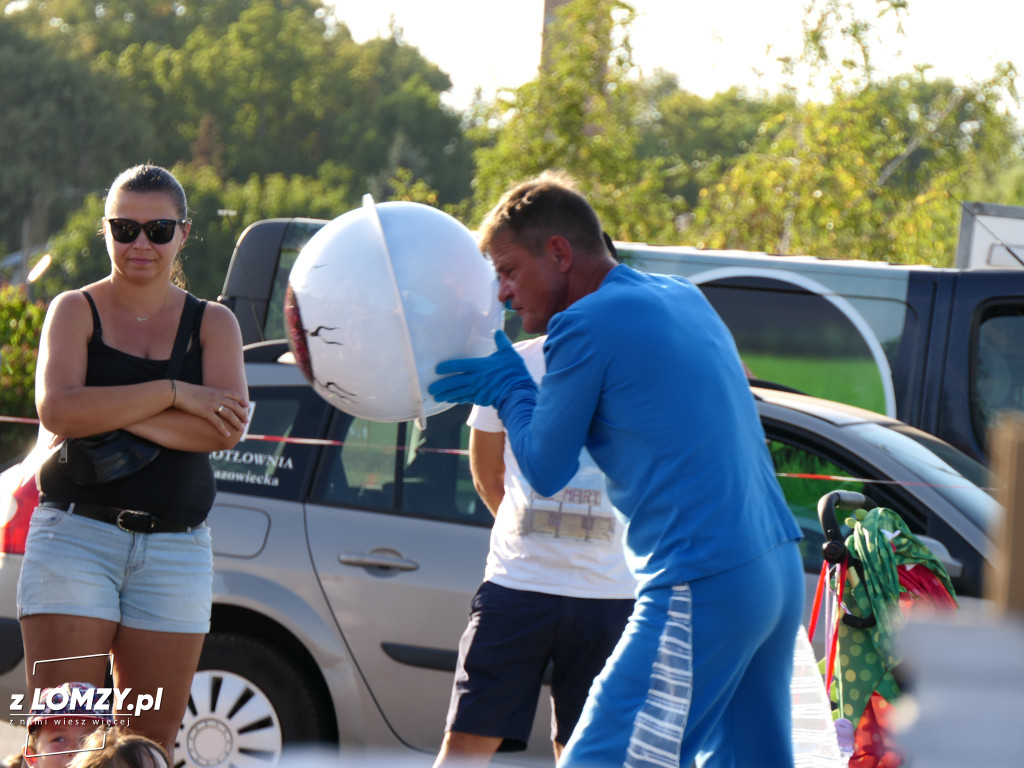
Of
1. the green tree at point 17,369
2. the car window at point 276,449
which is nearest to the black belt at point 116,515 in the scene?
the car window at point 276,449

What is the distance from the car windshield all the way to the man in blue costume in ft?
5.59

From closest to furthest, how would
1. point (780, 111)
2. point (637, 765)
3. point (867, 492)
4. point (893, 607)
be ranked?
point (637, 765)
point (893, 607)
point (867, 492)
point (780, 111)

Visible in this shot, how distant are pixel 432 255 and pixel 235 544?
6.09 ft

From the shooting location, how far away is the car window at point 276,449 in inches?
173

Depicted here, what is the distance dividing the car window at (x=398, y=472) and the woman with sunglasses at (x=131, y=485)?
114 centimetres

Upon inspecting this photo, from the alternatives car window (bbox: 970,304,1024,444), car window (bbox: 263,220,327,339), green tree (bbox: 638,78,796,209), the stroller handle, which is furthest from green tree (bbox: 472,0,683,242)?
green tree (bbox: 638,78,796,209)

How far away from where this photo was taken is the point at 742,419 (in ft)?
8.29

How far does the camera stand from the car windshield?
412cm

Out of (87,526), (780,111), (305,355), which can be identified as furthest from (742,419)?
(780,111)

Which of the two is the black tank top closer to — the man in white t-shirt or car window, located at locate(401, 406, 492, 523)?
the man in white t-shirt

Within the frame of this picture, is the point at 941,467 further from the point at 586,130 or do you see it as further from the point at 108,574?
the point at 586,130

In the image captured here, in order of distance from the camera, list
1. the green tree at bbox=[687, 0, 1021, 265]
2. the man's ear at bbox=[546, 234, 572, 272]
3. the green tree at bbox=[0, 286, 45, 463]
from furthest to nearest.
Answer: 1. the green tree at bbox=[687, 0, 1021, 265]
2. the green tree at bbox=[0, 286, 45, 463]
3. the man's ear at bbox=[546, 234, 572, 272]

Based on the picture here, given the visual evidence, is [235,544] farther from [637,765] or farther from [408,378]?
[637,765]

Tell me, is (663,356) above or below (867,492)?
above
